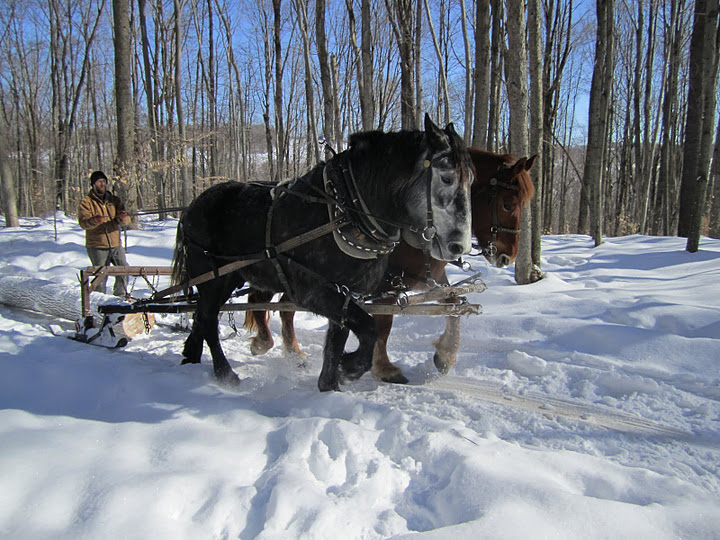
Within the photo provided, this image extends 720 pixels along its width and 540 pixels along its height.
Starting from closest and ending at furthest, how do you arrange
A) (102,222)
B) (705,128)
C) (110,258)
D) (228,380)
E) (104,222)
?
(228,380), (102,222), (104,222), (110,258), (705,128)

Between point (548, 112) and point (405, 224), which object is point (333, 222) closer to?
point (405, 224)

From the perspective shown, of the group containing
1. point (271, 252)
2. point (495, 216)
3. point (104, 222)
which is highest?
point (495, 216)

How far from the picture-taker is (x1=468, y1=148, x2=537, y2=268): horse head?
141 inches

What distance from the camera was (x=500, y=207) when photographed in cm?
363

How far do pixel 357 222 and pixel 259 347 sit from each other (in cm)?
225

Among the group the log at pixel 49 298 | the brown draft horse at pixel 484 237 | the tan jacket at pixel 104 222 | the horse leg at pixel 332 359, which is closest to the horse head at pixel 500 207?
the brown draft horse at pixel 484 237

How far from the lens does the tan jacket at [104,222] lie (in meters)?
5.34

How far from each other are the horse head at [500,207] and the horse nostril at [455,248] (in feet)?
3.35

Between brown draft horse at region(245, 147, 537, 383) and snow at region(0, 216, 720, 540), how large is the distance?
22 cm

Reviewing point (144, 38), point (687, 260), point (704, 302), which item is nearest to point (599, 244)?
point (687, 260)

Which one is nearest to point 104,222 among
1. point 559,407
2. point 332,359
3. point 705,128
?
point 332,359

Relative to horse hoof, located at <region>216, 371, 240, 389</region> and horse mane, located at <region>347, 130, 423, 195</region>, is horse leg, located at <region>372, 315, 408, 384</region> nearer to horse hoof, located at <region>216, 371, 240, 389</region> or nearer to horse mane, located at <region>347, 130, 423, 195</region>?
horse hoof, located at <region>216, 371, 240, 389</region>

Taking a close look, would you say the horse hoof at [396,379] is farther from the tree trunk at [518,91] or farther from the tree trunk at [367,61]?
the tree trunk at [367,61]

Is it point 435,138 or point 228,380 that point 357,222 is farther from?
point 228,380
